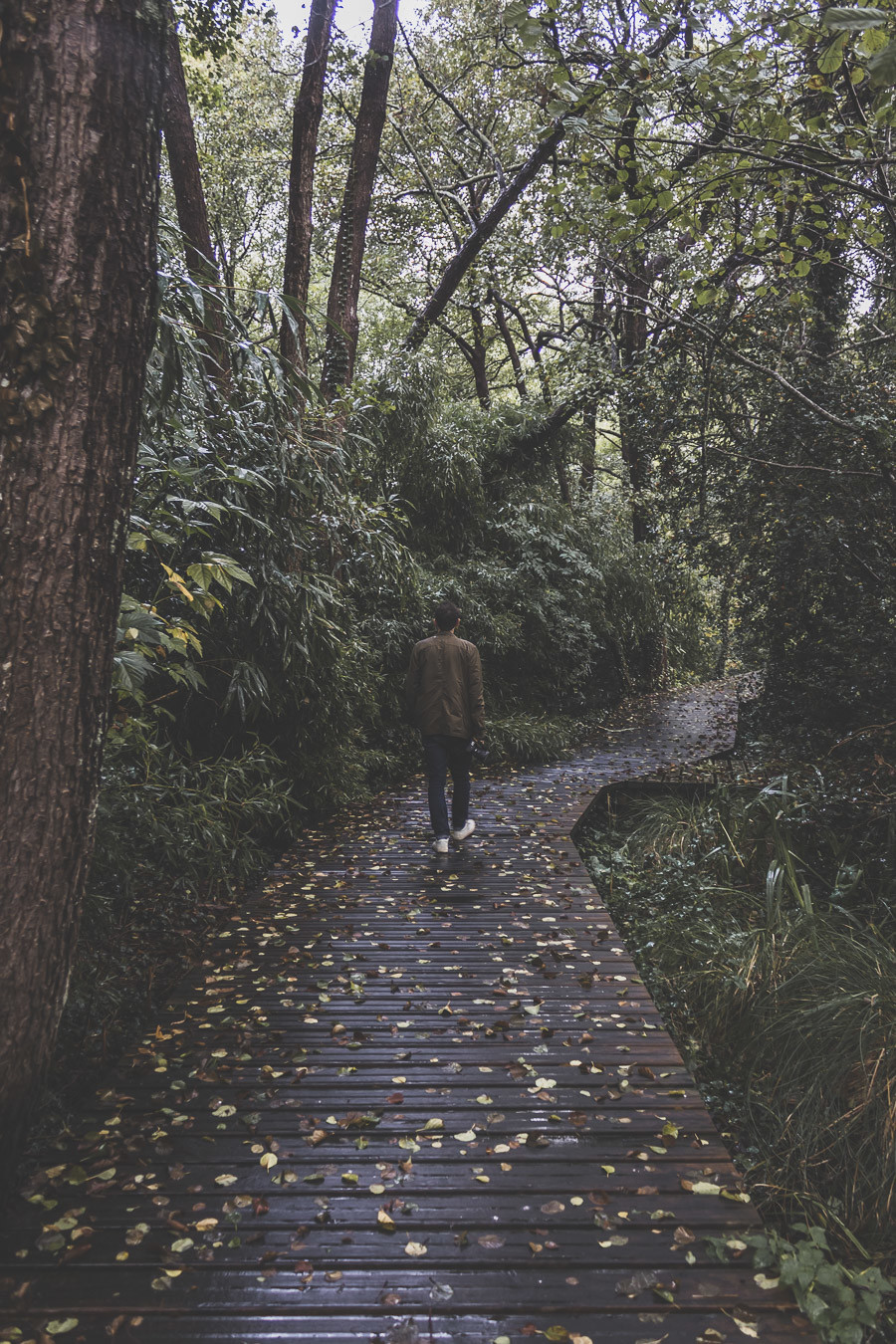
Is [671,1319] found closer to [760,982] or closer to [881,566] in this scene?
[760,982]

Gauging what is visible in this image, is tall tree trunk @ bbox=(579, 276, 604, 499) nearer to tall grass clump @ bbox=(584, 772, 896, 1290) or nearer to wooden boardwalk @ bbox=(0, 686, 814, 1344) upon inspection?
tall grass clump @ bbox=(584, 772, 896, 1290)

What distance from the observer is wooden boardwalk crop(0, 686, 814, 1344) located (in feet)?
6.53

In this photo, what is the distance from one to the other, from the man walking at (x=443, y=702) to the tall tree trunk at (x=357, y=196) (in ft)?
10.9

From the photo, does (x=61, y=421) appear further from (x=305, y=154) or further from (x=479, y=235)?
(x=479, y=235)

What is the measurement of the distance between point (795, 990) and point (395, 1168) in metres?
2.36

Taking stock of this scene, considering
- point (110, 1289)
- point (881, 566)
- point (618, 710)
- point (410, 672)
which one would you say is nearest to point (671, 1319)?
point (110, 1289)

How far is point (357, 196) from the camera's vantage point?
7977mm

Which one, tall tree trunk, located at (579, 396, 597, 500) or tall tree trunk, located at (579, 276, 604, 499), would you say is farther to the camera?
tall tree trunk, located at (579, 396, 597, 500)

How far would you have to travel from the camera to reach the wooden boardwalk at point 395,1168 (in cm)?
199

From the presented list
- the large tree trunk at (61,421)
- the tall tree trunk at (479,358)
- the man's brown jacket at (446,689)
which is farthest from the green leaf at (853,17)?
the tall tree trunk at (479,358)

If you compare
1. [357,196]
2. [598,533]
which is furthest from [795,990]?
[598,533]

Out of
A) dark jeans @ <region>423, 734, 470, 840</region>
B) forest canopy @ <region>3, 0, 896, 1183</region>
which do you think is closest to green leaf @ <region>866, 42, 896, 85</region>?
forest canopy @ <region>3, 0, 896, 1183</region>

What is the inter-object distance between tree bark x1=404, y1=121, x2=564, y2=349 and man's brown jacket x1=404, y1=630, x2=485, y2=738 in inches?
209

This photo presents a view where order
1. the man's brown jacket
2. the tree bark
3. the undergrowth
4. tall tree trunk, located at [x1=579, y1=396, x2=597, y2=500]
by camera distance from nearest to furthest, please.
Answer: the undergrowth < the man's brown jacket < the tree bark < tall tree trunk, located at [x1=579, y1=396, x2=597, y2=500]
